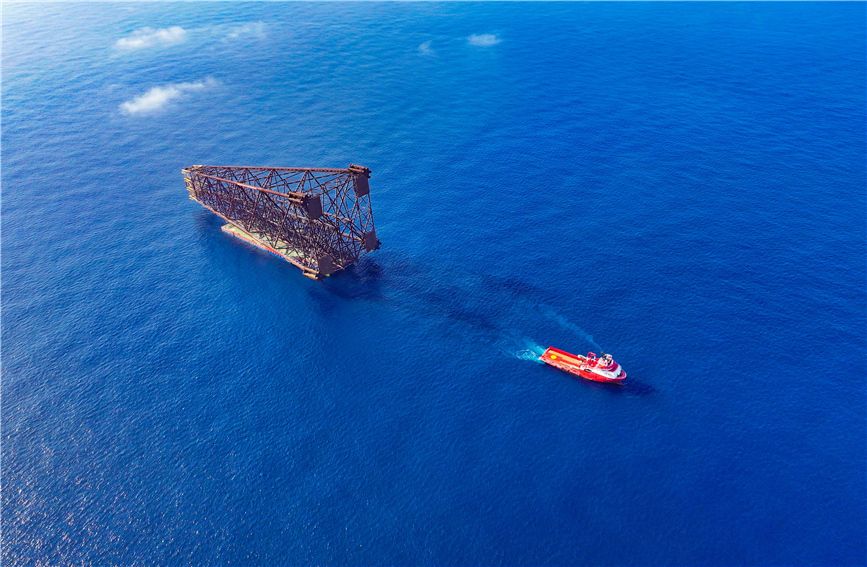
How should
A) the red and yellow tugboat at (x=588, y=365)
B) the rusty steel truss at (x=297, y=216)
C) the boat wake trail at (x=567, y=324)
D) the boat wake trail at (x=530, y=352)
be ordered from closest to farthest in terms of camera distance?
the red and yellow tugboat at (x=588, y=365) < the boat wake trail at (x=530, y=352) < the boat wake trail at (x=567, y=324) < the rusty steel truss at (x=297, y=216)

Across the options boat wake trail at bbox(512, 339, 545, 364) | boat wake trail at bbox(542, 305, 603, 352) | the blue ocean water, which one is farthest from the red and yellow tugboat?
boat wake trail at bbox(542, 305, 603, 352)

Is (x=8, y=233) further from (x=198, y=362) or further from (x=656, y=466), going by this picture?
(x=656, y=466)

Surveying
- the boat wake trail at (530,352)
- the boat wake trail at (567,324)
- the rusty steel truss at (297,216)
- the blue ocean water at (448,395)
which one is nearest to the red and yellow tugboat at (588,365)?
the boat wake trail at (530,352)

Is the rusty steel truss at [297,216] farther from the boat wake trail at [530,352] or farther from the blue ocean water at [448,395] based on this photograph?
the boat wake trail at [530,352]

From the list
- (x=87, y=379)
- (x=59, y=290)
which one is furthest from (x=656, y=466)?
(x=59, y=290)

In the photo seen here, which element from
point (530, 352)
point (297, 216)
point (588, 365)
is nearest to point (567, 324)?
point (530, 352)

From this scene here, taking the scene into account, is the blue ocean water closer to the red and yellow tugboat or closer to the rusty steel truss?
the red and yellow tugboat
